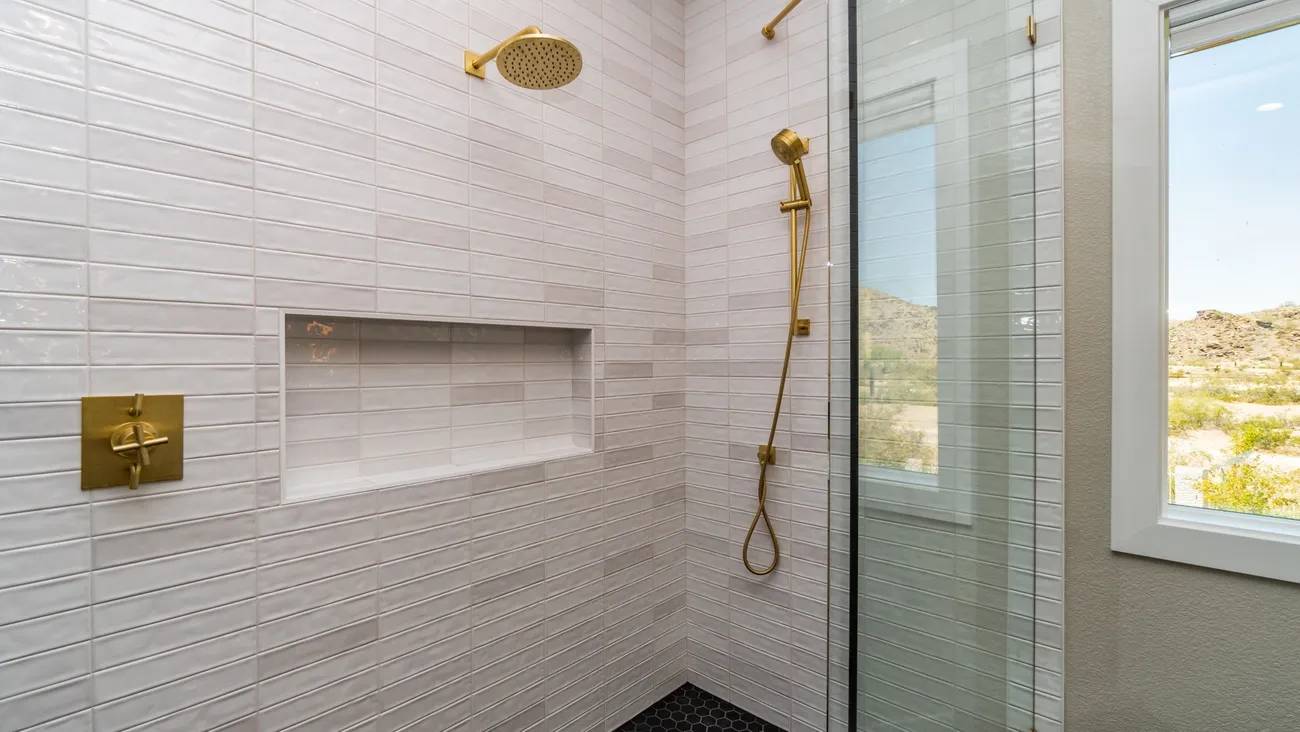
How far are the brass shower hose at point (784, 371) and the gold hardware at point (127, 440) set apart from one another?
1.46 m

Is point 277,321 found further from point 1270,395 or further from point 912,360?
point 1270,395

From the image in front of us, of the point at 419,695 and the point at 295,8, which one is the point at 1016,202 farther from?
the point at 419,695

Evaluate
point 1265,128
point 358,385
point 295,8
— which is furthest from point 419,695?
point 1265,128

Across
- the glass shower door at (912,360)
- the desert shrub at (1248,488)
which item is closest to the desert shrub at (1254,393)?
the desert shrub at (1248,488)

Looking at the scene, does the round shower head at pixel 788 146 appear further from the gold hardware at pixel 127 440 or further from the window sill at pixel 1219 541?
the gold hardware at pixel 127 440

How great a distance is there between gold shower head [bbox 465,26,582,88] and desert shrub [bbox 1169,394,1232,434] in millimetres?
1501

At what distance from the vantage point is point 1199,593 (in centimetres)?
111

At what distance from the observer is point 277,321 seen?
1062 millimetres

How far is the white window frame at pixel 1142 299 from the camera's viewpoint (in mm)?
1129

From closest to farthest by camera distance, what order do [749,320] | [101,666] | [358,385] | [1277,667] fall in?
[101,666] < [1277,667] < [358,385] < [749,320]

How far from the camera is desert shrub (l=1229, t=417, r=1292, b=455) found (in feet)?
3.47

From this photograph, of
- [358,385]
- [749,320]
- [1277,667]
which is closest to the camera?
[1277,667]

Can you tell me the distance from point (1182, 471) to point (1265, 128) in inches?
28.3

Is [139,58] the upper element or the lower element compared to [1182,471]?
upper
